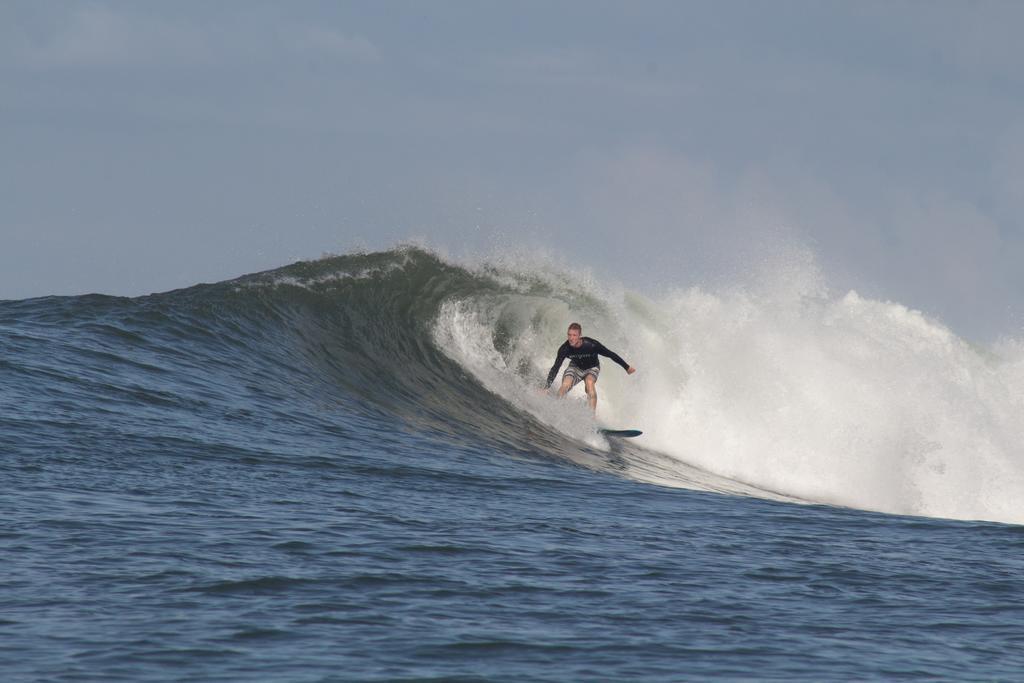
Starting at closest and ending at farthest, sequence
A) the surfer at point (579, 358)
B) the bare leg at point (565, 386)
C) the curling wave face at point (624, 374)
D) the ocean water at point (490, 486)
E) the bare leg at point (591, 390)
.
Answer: the ocean water at point (490, 486) → the curling wave face at point (624, 374) → the bare leg at point (591, 390) → the surfer at point (579, 358) → the bare leg at point (565, 386)

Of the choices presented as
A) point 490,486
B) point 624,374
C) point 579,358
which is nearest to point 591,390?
point 579,358

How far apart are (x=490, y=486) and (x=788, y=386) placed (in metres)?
9.51

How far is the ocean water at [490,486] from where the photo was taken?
6031mm

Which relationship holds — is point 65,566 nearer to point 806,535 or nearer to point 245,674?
point 245,674

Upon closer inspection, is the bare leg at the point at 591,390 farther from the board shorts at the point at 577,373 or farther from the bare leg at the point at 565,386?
the bare leg at the point at 565,386

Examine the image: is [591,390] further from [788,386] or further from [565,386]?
[788,386]

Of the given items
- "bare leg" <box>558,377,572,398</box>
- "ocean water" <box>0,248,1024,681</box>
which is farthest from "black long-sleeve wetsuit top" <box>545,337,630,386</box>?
"ocean water" <box>0,248,1024,681</box>

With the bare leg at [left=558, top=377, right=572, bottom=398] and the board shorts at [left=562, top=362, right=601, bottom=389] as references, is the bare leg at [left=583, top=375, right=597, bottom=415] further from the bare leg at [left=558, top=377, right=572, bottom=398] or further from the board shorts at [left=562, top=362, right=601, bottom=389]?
the bare leg at [left=558, top=377, right=572, bottom=398]

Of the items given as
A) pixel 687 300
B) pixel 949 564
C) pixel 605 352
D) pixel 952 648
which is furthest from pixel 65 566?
pixel 687 300

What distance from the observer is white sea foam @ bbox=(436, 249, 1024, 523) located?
16.7 meters

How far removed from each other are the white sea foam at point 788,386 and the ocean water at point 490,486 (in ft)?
0.20

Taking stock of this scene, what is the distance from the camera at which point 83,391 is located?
12.6 metres

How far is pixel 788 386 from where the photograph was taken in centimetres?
1906

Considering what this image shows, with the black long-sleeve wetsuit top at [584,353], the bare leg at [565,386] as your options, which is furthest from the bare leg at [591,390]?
the bare leg at [565,386]
